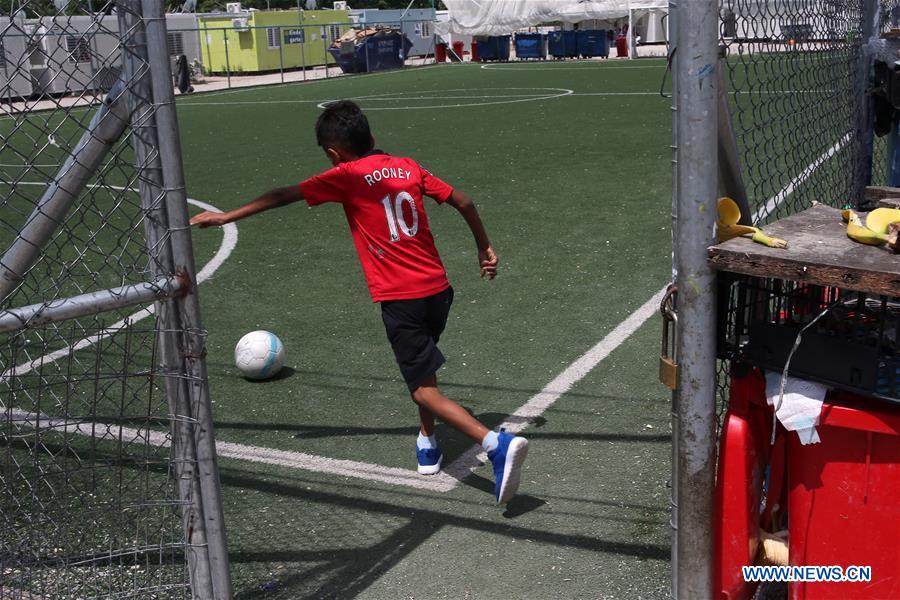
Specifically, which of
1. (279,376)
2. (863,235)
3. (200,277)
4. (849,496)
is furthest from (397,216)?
(200,277)

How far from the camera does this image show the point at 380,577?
12.9ft

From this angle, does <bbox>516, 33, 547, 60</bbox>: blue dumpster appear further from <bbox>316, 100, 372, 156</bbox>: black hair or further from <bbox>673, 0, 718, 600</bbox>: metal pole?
<bbox>673, 0, 718, 600</bbox>: metal pole

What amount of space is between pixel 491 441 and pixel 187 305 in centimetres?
160

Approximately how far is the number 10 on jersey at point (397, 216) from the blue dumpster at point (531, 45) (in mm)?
38534

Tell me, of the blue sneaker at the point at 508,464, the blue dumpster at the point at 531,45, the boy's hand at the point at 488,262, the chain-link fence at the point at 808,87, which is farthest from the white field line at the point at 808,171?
the blue dumpster at the point at 531,45

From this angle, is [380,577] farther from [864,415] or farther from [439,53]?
[439,53]

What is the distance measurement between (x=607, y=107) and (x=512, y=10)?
82.6 ft

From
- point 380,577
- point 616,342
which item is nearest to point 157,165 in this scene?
point 380,577

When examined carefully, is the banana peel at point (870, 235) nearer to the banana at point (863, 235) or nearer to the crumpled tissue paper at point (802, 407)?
the banana at point (863, 235)

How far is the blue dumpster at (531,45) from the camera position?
41.8 metres

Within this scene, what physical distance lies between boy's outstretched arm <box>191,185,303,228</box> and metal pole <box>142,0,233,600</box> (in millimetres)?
537

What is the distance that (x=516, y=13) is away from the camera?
43.8m

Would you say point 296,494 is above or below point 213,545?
below

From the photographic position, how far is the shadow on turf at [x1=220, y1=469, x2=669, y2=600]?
3.89 meters
